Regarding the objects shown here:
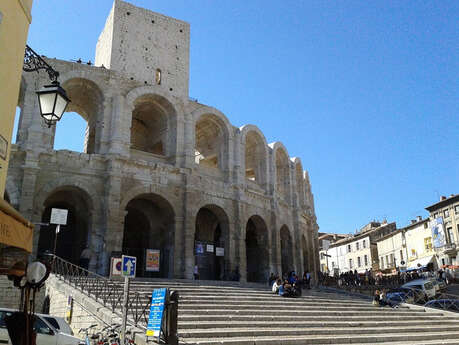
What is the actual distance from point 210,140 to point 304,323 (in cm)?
1887

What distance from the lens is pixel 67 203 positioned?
2303cm

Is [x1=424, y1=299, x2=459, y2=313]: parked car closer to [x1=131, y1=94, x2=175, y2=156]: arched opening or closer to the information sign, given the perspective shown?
the information sign

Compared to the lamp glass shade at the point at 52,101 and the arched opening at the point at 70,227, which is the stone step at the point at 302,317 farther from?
the arched opening at the point at 70,227

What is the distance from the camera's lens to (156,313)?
8.77m

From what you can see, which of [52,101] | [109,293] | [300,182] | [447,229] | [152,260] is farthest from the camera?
[447,229]

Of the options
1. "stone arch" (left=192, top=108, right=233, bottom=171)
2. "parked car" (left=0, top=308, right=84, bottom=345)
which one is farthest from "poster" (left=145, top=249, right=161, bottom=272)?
"parked car" (left=0, top=308, right=84, bottom=345)

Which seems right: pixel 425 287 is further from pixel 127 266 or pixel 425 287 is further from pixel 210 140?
pixel 127 266

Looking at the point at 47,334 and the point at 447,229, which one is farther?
the point at 447,229

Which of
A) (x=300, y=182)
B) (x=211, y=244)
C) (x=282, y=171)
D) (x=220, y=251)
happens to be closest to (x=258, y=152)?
(x=282, y=171)

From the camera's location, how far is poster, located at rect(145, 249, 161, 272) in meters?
21.5

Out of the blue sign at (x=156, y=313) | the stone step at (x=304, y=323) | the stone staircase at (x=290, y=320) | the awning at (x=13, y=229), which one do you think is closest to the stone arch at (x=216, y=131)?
the stone staircase at (x=290, y=320)

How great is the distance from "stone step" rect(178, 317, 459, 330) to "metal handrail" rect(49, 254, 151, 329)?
113cm

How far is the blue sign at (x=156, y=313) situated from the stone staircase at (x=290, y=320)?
3.78 ft

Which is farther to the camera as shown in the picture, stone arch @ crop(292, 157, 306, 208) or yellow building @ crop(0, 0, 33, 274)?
stone arch @ crop(292, 157, 306, 208)
